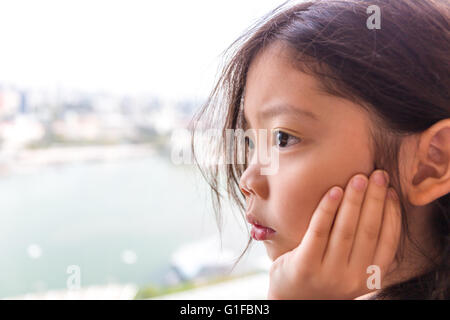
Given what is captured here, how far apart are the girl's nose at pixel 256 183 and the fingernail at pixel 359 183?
13cm

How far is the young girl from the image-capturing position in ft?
1.80

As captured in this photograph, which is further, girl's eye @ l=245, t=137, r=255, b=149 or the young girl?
girl's eye @ l=245, t=137, r=255, b=149

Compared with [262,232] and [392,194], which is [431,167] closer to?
[392,194]

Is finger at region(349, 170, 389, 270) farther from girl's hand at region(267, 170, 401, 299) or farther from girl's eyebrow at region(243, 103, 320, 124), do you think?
girl's eyebrow at region(243, 103, 320, 124)

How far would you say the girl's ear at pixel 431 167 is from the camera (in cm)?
55

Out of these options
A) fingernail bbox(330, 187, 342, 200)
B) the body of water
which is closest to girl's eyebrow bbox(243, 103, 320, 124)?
fingernail bbox(330, 187, 342, 200)

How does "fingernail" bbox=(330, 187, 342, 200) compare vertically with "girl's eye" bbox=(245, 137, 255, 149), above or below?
below

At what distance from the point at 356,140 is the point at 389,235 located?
139 mm

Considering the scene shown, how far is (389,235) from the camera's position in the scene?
0.55 metres

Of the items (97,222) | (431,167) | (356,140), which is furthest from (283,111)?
(97,222)

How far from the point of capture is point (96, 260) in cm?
145

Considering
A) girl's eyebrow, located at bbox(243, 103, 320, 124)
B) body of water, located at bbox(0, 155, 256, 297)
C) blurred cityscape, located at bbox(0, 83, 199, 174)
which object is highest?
blurred cityscape, located at bbox(0, 83, 199, 174)
